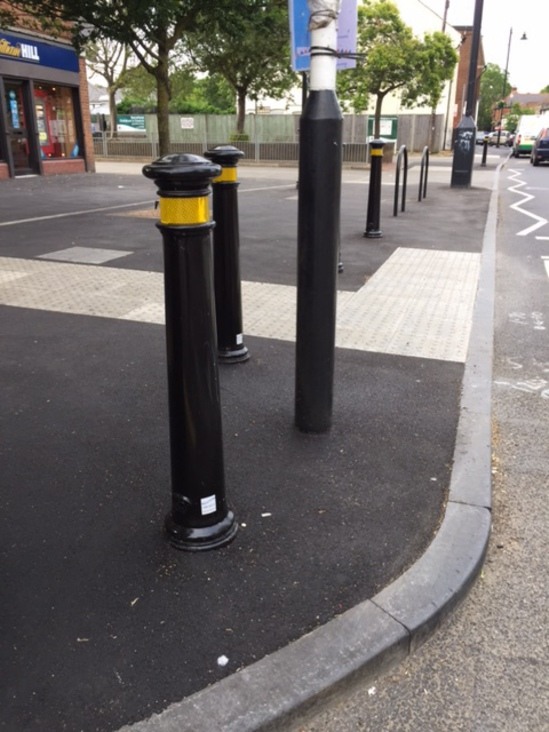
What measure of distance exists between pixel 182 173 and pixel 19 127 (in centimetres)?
2042

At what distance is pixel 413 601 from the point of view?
2428 mm

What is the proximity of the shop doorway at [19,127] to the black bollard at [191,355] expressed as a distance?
19579 mm

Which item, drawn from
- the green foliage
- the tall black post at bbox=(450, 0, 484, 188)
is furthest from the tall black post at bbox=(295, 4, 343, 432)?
the green foliage

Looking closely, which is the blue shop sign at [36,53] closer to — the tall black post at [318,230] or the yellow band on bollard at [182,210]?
the tall black post at [318,230]

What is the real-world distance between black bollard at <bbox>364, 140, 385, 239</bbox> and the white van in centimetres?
3564

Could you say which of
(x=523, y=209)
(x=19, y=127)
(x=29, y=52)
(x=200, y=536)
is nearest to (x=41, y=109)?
(x=19, y=127)

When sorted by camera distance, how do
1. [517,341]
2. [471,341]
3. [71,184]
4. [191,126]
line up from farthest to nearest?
[191,126] → [71,184] → [517,341] → [471,341]

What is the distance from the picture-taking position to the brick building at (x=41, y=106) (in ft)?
63.0

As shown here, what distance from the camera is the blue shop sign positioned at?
18.8 m

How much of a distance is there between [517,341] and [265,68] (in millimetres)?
27297

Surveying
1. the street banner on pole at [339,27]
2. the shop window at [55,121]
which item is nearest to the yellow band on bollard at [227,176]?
the street banner on pole at [339,27]

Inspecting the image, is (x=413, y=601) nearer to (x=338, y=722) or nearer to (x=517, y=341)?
(x=338, y=722)

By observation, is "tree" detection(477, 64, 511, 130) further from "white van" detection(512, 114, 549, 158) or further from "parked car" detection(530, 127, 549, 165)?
"parked car" detection(530, 127, 549, 165)

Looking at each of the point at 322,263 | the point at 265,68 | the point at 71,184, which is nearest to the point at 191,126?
the point at 265,68
